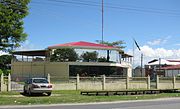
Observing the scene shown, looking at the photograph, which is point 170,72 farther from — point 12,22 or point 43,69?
point 12,22

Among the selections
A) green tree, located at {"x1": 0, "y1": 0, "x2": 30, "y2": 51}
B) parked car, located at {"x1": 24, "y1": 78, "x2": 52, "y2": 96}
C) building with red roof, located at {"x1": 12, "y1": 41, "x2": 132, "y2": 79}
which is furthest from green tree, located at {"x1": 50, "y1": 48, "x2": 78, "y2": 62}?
parked car, located at {"x1": 24, "y1": 78, "x2": 52, "y2": 96}

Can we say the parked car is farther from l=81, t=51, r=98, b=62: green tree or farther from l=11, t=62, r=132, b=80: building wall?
l=81, t=51, r=98, b=62: green tree

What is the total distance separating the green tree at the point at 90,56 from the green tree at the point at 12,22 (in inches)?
768

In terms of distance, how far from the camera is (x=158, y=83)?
45.1 m

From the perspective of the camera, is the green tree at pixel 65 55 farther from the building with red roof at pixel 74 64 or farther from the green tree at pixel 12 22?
the green tree at pixel 12 22

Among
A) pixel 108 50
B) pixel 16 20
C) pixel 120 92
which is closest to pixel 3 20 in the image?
pixel 16 20

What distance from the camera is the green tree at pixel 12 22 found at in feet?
110

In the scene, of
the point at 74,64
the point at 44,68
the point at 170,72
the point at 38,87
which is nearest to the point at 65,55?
the point at 74,64

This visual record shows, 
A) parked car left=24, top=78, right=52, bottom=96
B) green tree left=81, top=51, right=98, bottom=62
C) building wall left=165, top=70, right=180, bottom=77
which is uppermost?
green tree left=81, top=51, right=98, bottom=62

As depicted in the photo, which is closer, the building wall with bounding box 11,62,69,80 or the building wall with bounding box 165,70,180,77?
the building wall with bounding box 11,62,69,80

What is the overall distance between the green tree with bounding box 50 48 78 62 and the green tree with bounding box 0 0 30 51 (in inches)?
699

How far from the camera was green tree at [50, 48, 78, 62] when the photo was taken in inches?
2115

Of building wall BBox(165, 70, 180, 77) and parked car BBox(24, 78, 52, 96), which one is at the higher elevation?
building wall BBox(165, 70, 180, 77)

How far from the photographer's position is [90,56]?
5512 centimetres
